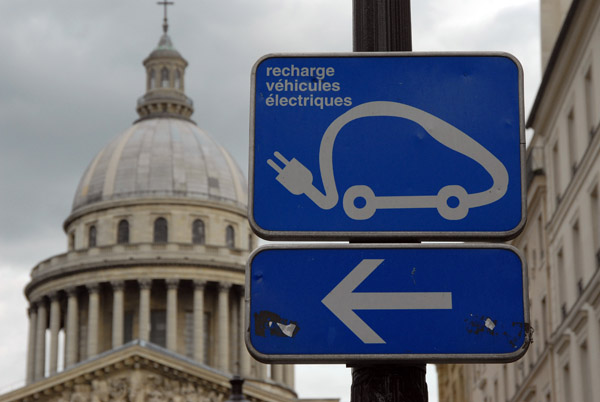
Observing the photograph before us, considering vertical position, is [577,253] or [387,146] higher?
[577,253]

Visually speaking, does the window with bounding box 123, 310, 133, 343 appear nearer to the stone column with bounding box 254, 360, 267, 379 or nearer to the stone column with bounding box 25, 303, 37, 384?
the stone column with bounding box 25, 303, 37, 384

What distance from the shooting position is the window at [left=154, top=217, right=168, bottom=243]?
383 ft

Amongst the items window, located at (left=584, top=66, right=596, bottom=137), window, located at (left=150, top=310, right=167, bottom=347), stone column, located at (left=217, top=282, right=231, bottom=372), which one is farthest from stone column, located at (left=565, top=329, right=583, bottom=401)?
window, located at (left=150, top=310, right=167, bottom=347)

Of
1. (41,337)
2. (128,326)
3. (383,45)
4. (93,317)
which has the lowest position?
(383,45)

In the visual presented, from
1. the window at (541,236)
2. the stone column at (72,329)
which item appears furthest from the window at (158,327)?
the window at (541,236)

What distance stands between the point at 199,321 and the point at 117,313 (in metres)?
6.16

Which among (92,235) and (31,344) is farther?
(92,235)

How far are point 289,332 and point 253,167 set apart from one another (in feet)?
2.20

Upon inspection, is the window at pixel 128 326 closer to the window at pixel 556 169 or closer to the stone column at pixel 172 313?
the stone column at pixel 172 313

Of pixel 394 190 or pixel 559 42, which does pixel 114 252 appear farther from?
pixel 394 190

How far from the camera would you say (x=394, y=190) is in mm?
5828

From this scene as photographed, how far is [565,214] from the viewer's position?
1596 inches

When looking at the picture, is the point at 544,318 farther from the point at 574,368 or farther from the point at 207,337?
the point at 207,337

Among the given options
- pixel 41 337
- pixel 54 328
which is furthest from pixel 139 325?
pixel 41 337
